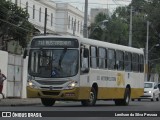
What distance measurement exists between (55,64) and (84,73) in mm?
1594

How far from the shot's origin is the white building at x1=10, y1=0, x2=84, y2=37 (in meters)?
68.1

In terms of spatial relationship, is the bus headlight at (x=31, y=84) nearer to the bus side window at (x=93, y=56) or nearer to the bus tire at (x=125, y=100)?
the bus side window at (x=93, y=56)

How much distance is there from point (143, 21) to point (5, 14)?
48.8 meters

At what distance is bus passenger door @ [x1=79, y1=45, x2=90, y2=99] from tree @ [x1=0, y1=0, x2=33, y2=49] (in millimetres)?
12934

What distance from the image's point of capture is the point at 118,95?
3008 centimetres

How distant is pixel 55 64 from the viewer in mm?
25078

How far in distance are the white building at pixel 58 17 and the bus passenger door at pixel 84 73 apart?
40.5 m

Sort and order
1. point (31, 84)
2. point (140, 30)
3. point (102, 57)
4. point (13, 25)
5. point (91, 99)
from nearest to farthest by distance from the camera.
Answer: point (31, 84)
point (91, 99)
point (102, 57)
point (13, 25)
point (140, 30)

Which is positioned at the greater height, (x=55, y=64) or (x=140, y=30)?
(x=140, y=30)

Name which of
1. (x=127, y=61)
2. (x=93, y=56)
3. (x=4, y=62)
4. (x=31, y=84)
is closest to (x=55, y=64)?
(x=31, y=84)

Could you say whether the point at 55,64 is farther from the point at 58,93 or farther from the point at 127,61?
the point at 127,61

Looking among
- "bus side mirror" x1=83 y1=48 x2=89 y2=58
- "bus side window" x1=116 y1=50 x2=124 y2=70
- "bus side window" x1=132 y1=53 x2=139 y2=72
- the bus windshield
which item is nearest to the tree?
"bus side window" x1=132 y1=53 x2=139 y2=72

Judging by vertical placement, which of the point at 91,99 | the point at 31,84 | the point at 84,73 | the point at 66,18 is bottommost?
the point at 91,99

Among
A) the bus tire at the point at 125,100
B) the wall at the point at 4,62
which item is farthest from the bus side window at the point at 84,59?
the wall at the point at 4,62
